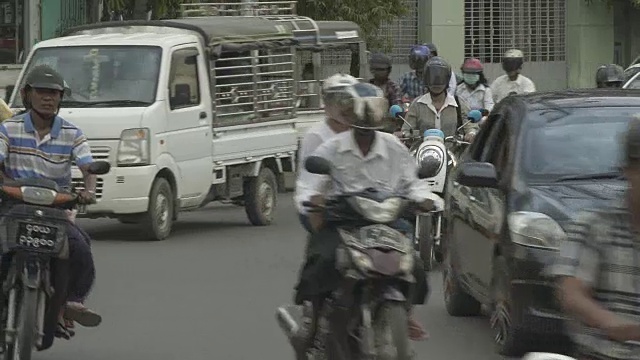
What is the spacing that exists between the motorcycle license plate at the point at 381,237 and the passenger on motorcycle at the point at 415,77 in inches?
450

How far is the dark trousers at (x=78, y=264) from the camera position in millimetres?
8992

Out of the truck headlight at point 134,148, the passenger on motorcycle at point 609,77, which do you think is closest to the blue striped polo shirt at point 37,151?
the truck headlight at point 134,148

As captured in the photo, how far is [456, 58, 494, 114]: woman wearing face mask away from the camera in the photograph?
17.3 metres

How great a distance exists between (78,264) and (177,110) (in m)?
7.65

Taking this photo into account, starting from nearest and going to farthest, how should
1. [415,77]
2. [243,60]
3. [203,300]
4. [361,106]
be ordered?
[361,106]
[203,300]
[243,60]
[415,77]

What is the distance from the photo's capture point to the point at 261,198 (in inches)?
719

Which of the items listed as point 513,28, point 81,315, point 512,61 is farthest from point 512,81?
point 513,28

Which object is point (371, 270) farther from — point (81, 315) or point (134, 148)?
point (134, 148)

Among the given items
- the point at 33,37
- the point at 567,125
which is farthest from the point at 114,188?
the point at 33,37

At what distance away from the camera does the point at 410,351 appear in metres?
7.28

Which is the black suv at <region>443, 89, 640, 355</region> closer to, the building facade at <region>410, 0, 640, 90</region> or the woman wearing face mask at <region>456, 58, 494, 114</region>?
the woman wearing face mask at <region>456, 58, 494, 114</region>

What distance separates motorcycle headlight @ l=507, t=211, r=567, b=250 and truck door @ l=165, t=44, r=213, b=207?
7.60 m

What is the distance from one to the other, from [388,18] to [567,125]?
21959 mm

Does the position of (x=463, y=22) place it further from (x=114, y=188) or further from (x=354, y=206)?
(x=354, y=206)
